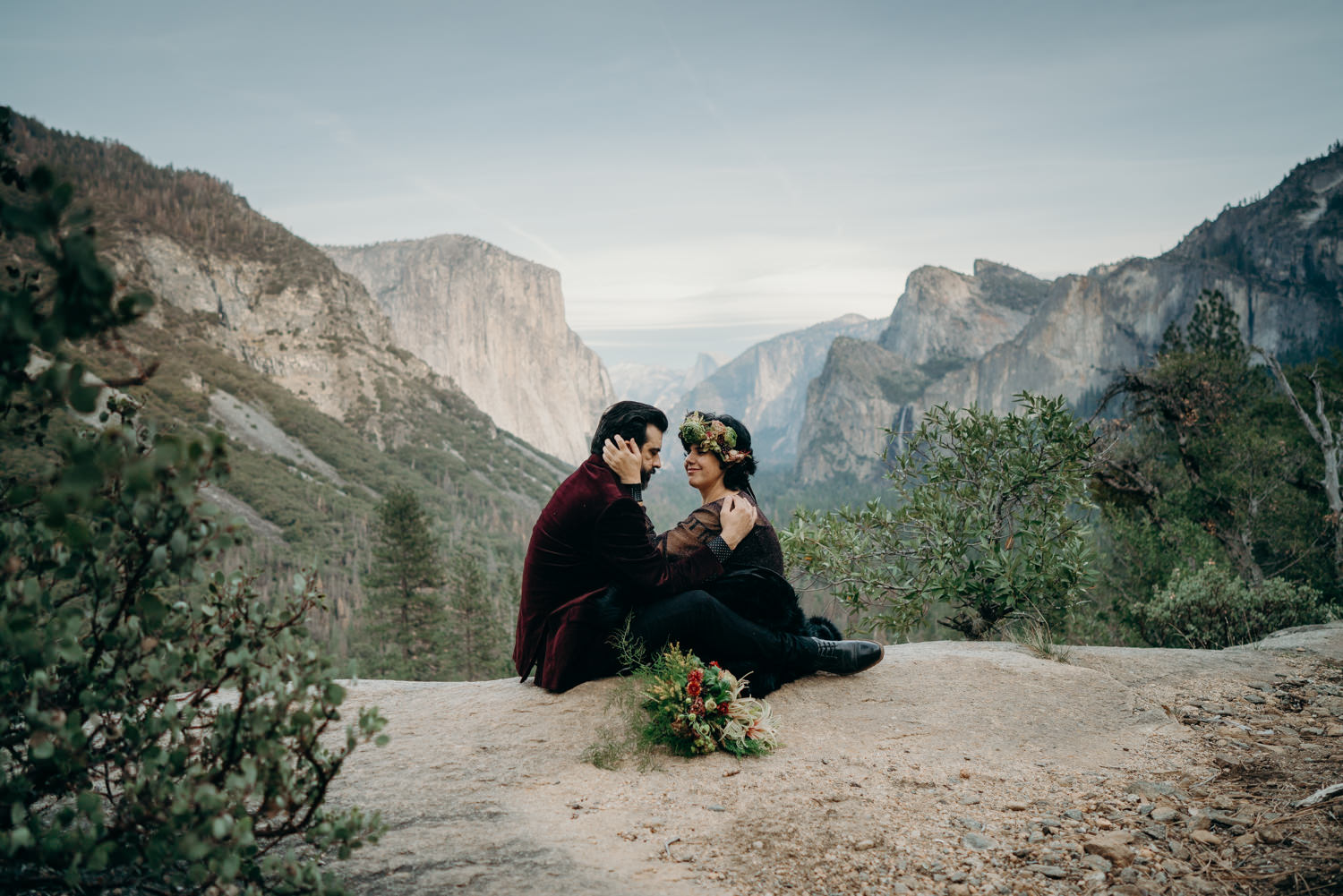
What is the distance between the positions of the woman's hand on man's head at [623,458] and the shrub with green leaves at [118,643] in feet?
9.24

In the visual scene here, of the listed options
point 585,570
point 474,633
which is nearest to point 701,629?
point 585,570

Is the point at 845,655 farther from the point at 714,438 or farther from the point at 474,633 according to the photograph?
the point at 474,633

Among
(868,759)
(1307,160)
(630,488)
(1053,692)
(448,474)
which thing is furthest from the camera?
(448,474)

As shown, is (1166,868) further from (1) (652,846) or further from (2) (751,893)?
(1) (652,846)

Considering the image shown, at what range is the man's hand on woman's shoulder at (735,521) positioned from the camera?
19.0 ft

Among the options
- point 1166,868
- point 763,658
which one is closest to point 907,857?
point 1166,868

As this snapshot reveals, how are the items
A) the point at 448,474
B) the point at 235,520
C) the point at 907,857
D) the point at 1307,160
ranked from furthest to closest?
the point at 448,474 → the point at 1307,160 → the point at 907,857 → the point at 235,520

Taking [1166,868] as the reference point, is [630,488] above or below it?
above

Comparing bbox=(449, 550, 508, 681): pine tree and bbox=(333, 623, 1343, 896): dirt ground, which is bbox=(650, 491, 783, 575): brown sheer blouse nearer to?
bbox=(333, 623, 1343, 896): dirt ground

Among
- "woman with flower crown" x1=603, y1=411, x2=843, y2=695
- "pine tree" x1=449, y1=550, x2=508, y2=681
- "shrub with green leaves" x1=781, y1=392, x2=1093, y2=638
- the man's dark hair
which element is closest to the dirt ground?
"woman with flower crown" x1=603, y1=411, x2=843, y2=695

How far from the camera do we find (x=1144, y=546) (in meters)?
20.9

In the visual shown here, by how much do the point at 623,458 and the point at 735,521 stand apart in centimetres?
107

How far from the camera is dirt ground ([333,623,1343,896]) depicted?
135 inches

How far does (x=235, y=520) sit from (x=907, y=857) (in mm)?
3514
